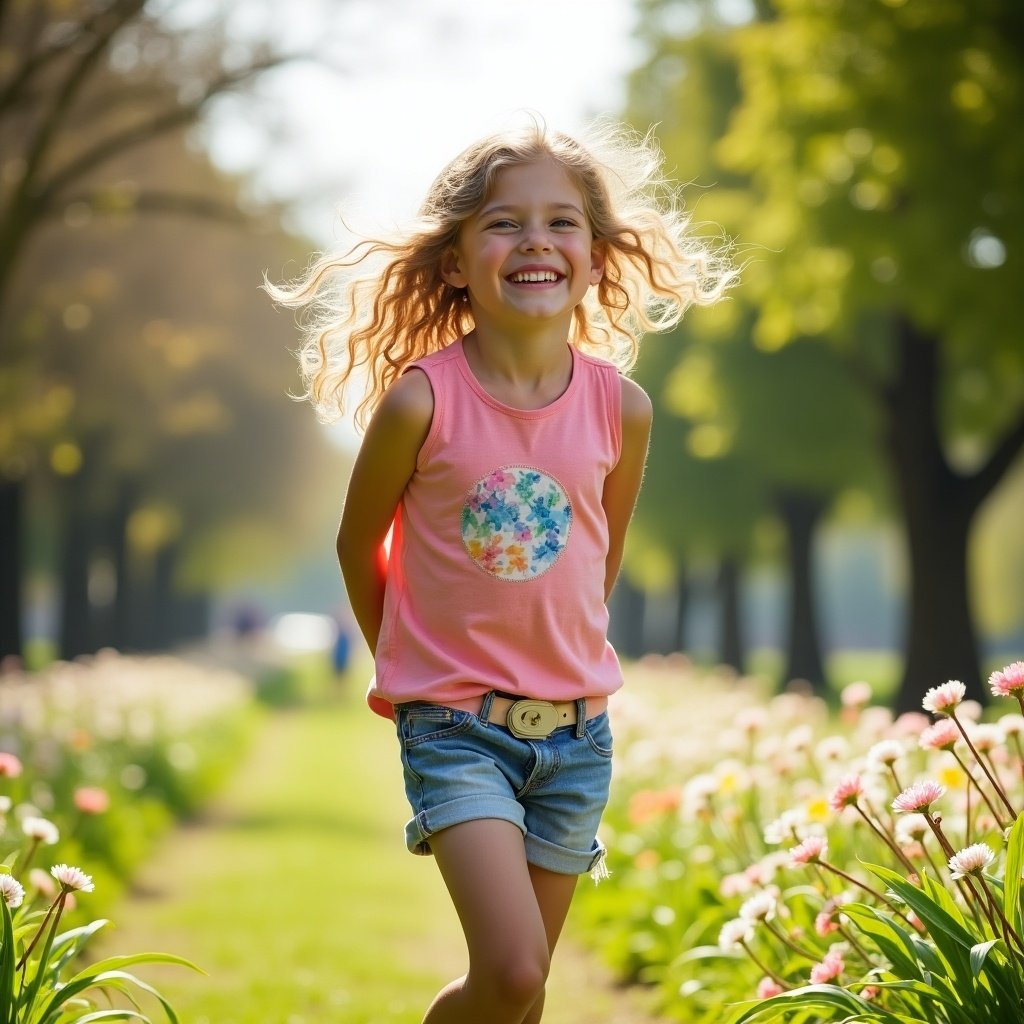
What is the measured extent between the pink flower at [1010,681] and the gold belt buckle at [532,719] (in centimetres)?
90

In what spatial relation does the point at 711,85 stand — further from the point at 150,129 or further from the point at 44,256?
the point at 150,129

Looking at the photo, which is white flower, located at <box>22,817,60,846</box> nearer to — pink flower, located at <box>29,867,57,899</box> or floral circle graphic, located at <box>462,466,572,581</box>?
pink flower, located at <box>29,867,57,899</box>

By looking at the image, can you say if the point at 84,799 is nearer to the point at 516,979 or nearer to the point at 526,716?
the point at 526,716

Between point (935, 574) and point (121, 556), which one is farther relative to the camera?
point (121, 556)

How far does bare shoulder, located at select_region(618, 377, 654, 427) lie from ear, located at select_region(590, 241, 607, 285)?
30 cm

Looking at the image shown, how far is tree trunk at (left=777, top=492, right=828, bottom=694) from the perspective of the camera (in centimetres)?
2356

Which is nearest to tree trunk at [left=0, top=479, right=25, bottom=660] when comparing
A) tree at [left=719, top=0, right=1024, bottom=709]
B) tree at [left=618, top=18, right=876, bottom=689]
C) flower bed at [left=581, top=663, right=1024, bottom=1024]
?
tree at [left=618, top=18, right=876, bottom=689]

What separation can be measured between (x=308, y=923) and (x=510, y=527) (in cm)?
462

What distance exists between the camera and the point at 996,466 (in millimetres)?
14406

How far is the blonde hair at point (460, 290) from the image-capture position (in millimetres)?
3492

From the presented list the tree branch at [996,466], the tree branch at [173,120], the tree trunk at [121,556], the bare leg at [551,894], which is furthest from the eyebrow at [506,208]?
the tree trunk at [121,556]

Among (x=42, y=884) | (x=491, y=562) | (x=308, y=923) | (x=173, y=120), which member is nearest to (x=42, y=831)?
(x=42, y=884)

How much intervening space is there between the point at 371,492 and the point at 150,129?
323 inches

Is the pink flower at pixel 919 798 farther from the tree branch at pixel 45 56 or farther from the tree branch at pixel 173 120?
the tree branch at pixel 173 120
